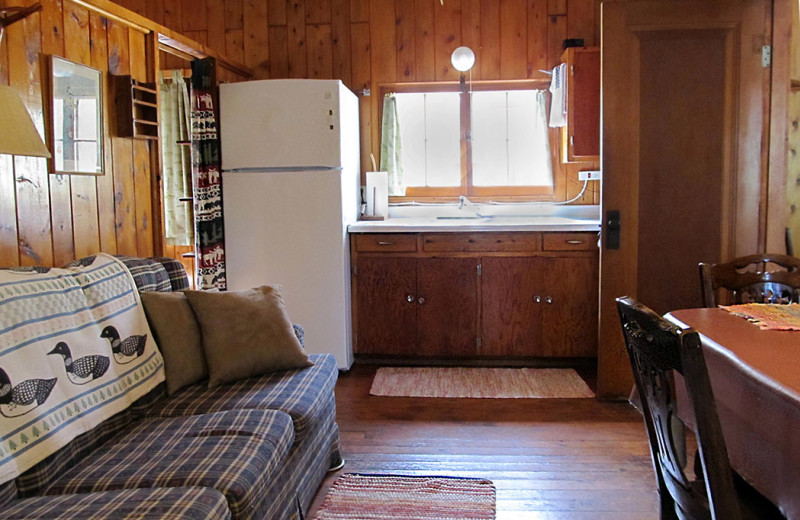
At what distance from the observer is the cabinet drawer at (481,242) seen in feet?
12.8

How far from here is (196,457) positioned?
67.5 inches

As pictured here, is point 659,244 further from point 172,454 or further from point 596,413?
point 172,454

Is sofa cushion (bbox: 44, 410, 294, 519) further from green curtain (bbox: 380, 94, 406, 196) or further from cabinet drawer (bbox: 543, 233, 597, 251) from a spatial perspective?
green curtain (bbox: 380, 94, 406, 196)

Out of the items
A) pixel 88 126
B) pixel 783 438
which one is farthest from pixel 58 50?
pixel 783 438

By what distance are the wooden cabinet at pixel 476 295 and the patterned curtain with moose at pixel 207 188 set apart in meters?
0.82

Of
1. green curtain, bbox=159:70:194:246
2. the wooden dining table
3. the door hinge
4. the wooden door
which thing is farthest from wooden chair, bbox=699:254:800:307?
green curtain, bbox=159:70:194:246

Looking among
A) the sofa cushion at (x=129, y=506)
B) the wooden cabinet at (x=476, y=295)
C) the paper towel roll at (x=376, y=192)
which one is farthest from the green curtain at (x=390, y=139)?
the sofa cushion at (x=129, y=506)

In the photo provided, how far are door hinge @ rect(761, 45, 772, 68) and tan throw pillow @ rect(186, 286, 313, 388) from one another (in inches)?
98.9

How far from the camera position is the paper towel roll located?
437 centimetres

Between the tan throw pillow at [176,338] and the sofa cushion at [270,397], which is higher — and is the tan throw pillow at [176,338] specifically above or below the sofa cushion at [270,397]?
above

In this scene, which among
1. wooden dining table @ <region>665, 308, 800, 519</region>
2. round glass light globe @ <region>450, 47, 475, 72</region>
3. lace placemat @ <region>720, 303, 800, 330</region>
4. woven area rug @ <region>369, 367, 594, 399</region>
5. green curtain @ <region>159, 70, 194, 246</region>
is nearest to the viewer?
wooden dining table @ <region>665, 308, 800, 519</region>

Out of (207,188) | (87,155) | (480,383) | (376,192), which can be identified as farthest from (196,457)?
(376,192)

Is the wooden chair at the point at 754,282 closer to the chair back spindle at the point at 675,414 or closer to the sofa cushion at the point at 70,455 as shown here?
the chair back spindle at the point at 675,414

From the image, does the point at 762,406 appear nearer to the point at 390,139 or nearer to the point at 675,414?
the point at 675,414
